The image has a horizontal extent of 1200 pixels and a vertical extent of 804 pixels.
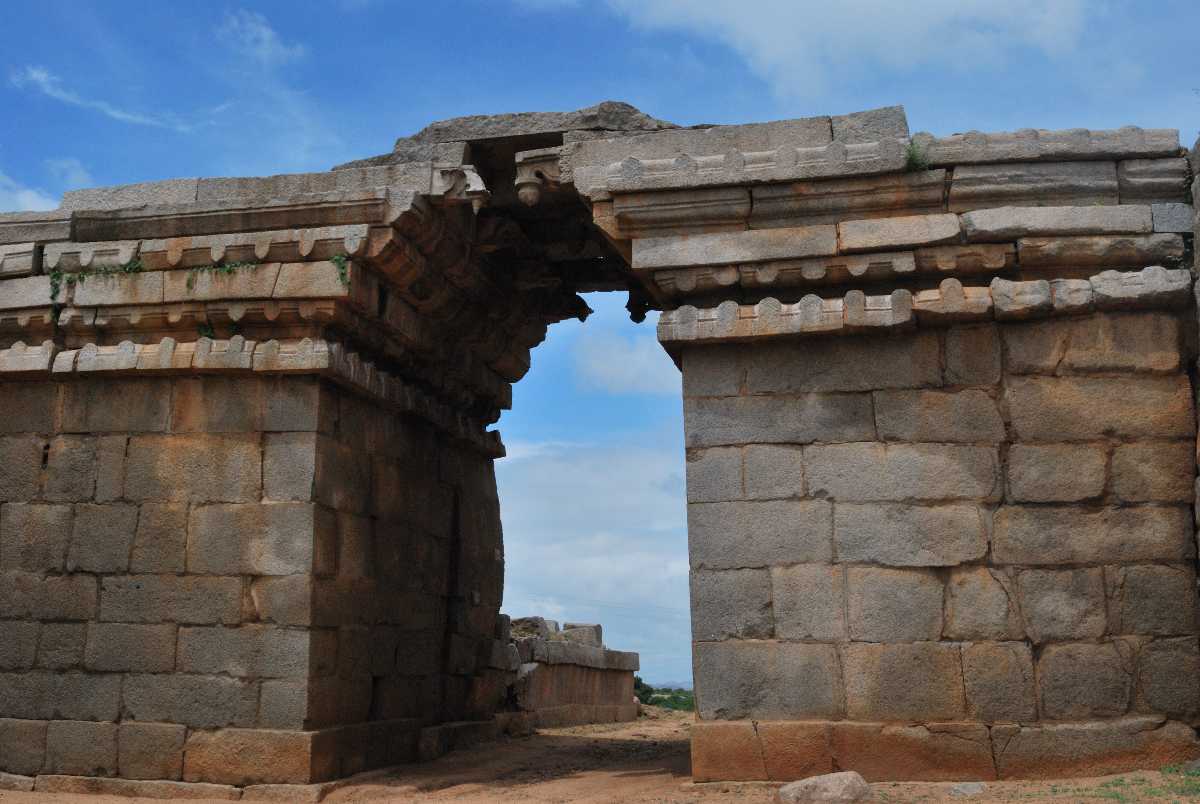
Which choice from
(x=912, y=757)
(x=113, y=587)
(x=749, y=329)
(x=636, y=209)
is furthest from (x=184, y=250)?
(x=912, y=757)

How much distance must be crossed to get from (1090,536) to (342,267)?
15.5 feet

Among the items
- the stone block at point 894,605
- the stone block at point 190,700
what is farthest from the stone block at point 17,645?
the stone block at point 894,605

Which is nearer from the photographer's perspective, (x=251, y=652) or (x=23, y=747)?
(x=251, y=652)

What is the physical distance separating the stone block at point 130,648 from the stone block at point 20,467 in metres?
1.07

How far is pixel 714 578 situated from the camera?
6.48 metres

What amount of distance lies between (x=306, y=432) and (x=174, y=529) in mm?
1052

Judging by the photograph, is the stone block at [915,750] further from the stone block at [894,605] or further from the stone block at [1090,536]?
the stone block at [1090,536]

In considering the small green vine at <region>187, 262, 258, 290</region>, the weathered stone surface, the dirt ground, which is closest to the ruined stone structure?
the small green vine at <region>187, 262, 258, 290</region>

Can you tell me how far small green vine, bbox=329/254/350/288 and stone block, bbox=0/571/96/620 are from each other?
8.17 ft

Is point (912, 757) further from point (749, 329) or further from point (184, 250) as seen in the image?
point (184, 250)

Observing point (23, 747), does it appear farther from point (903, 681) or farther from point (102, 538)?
point (903, 681)

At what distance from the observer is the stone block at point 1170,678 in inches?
236

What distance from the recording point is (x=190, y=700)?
702 cm

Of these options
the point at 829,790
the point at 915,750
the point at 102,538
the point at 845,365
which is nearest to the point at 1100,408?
the point at 845,365
